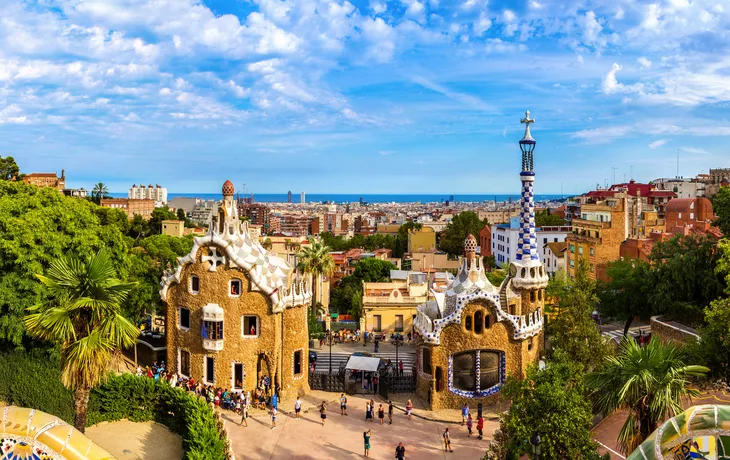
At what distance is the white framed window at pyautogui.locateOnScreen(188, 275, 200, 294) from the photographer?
34.0 m

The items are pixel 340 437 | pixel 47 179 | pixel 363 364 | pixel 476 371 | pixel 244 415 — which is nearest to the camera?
pixel 340 437

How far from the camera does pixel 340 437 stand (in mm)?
28688

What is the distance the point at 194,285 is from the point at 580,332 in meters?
21.1

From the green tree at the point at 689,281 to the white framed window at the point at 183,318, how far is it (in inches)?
1206

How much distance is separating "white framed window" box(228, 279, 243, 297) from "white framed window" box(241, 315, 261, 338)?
4.50 feet

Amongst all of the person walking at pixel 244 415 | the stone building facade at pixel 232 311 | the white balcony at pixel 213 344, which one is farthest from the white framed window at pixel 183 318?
the person walking at pixel 244 415

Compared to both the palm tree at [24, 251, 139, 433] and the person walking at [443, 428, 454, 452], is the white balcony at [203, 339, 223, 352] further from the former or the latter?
the person walking at [443, 428, 454, 452]

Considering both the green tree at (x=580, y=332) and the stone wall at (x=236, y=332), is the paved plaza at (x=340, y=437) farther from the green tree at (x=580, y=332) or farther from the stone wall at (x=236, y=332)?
the green tree at (x=580, y=332)

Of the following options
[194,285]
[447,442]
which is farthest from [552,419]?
[194,285]

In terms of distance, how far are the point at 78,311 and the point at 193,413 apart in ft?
25.0

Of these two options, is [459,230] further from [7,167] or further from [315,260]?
[7,167]

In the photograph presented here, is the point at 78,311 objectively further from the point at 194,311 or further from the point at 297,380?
the point at 297,380

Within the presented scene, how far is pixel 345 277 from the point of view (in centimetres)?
7412

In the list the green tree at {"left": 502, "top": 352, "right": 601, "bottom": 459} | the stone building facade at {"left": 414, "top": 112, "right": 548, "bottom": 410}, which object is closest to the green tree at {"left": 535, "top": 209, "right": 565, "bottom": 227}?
the stone building facade at {"left": 414, "top": 112, "right": 548, "bottom": 410}
